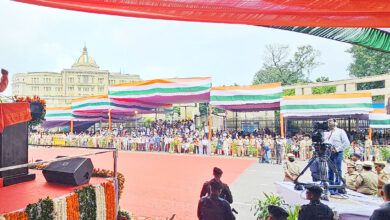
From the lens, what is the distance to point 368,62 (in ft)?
157

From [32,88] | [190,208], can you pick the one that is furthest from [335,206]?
[32,88]

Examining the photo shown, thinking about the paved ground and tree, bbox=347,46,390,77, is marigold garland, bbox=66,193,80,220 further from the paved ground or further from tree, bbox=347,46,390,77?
tree, bbox=347,46,390,77

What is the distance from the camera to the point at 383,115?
18.0 metres

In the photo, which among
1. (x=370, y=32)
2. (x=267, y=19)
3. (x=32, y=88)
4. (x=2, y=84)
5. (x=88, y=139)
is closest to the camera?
(x=267, y=19)

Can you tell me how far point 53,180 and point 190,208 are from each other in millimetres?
3209

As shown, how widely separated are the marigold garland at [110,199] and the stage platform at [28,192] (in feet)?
0.71

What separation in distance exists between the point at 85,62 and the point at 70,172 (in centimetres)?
9794

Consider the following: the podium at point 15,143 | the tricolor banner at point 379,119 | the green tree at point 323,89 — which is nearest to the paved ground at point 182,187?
the podium at point 15,143

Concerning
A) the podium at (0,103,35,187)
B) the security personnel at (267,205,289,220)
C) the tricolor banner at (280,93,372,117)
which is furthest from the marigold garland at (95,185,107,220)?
the tricolor banner at (280,93,372,117)

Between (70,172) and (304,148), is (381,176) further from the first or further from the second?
(304,148)

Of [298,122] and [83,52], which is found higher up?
[83,52]

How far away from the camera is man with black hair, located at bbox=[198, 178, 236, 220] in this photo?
142 inches

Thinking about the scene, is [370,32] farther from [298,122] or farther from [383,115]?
[298,122]

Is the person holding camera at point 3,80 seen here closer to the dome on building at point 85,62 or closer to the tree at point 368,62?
the tree at point 368,62
